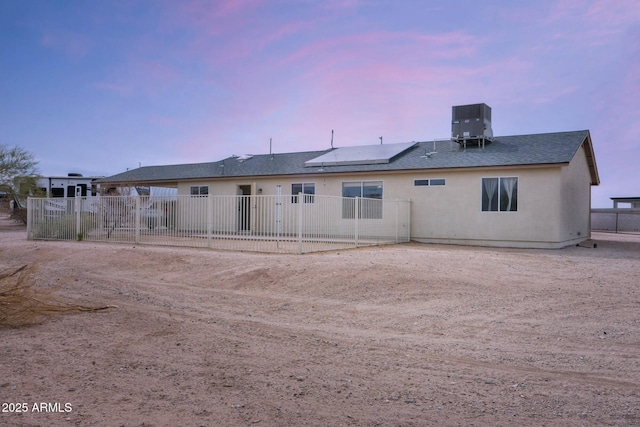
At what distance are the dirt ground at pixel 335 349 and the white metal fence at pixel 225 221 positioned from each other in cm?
393

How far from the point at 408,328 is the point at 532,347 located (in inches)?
61.4

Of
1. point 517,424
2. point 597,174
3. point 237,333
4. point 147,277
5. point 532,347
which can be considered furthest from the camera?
point 597,174

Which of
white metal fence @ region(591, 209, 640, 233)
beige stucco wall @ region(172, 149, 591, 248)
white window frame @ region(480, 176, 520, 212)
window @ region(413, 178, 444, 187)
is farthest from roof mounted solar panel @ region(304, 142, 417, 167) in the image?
white metal fence @ region(591, 209, 640, 233)

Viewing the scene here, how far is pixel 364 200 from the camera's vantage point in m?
17.2

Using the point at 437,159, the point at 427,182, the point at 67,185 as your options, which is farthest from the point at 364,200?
the point at 67,185

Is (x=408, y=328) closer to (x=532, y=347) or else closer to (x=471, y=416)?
(x=532, y=347)

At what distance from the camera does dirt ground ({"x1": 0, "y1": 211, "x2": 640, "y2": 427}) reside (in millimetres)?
3947

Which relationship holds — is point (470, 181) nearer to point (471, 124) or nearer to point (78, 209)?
point (471, 124)

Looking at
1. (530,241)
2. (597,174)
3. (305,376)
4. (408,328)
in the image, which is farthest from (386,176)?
(305,376)

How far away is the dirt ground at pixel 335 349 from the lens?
3947mm

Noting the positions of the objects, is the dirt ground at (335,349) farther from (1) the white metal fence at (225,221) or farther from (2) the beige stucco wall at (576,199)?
(2) the beige stucco wall at (576,199)

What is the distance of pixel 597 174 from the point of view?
2295cm

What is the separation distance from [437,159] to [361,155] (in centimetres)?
366

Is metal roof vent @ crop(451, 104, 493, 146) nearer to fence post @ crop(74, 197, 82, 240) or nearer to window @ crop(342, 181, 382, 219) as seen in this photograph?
window @ crop(342, 181, 382, 219)
